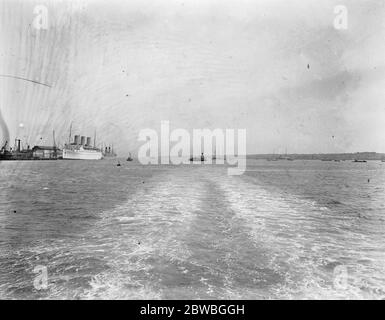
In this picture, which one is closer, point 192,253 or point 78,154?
point 192,253

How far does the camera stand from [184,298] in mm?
7090

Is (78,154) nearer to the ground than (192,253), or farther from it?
farther from it

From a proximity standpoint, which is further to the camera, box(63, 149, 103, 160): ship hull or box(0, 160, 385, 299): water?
box(63, 149, 103, 160): ship hull

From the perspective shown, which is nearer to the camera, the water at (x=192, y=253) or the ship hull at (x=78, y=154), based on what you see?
the water at (x=192, y=253)

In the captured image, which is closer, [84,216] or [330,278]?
[330,278]

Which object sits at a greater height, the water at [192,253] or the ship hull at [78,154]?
the ship hull at [78,154]

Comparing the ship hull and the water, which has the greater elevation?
the ship hull
